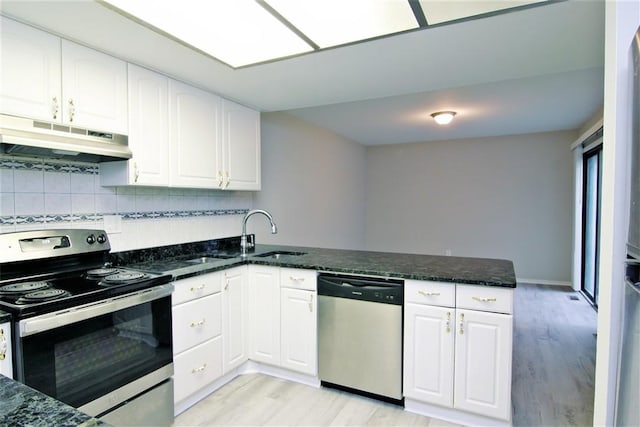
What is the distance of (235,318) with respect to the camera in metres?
2.60

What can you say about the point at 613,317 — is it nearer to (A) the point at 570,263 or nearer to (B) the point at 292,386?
(B) the point at 292,386

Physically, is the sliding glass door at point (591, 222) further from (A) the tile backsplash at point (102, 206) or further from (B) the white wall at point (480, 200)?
(A) the tile backsplash at point (102, 206)

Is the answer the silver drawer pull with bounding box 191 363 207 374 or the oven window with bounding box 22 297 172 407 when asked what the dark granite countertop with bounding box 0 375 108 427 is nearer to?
the oven window with bounding box 22 297 172 407

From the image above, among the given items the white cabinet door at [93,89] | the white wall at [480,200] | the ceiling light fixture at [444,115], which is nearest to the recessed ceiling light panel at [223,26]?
the white cabinet door at [93,89]

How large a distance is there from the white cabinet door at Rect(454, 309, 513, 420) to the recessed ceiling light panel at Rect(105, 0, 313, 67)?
177cm

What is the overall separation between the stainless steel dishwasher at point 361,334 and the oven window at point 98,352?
38.7 inches

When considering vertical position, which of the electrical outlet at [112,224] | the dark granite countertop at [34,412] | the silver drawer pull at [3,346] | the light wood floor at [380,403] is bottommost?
the light wood floor at [380,403]

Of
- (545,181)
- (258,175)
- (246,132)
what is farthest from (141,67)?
(545,181)

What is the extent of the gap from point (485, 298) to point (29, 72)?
2569 millimetres

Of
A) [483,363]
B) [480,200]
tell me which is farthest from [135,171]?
[480,200]

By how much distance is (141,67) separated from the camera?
229cm

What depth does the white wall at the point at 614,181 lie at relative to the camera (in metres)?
1.40

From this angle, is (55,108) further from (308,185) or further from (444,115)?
(444,115)

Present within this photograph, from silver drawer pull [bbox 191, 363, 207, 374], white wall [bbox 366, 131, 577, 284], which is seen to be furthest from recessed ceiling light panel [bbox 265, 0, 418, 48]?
white wall [bbox 366, 131, 577, 284]
